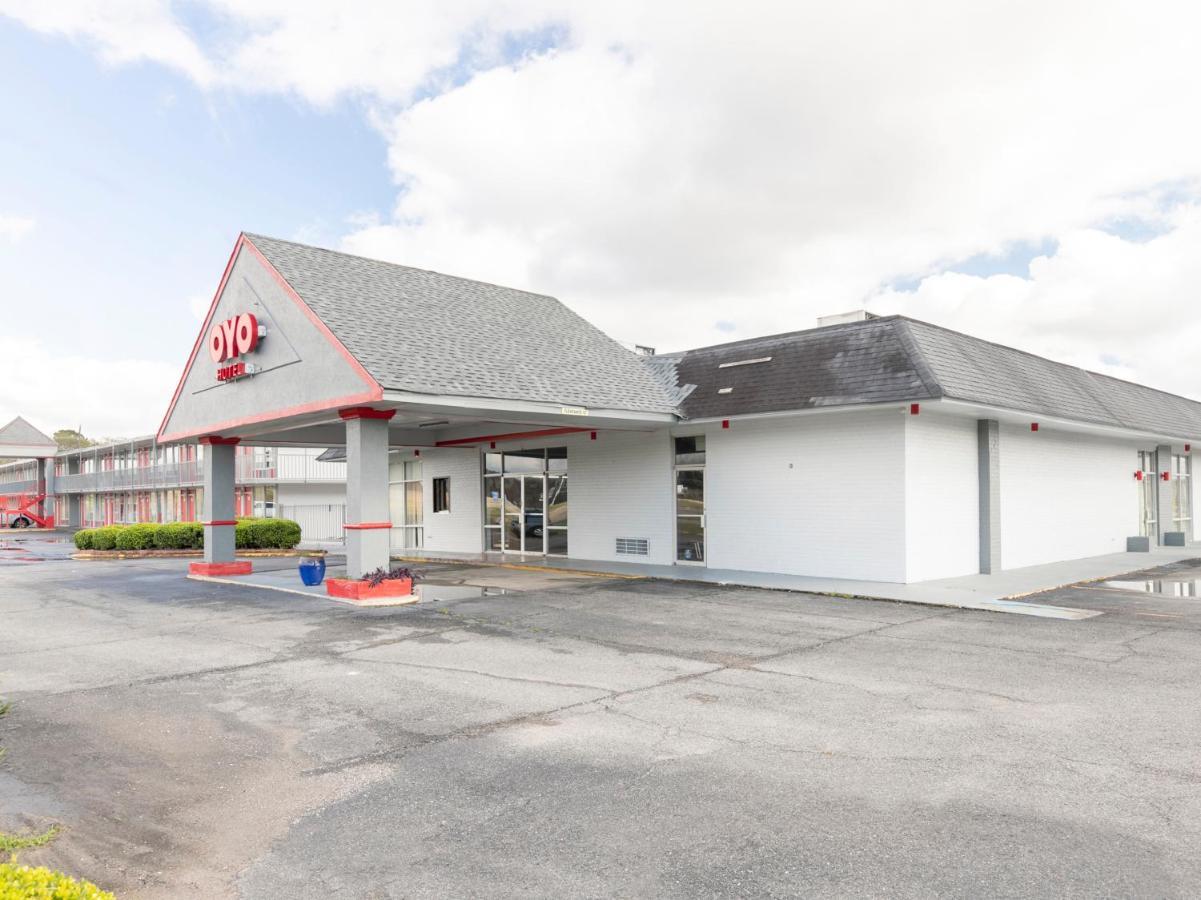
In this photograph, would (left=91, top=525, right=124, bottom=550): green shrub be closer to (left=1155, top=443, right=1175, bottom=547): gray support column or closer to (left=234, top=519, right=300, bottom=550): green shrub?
(left=234, top=519, right=300, bottom=550): green shrub

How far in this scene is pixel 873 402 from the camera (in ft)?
51.1

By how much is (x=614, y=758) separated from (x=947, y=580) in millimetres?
12262

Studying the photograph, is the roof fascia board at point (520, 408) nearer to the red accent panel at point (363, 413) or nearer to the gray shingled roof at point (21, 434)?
the red accent panel at point (363, 413)

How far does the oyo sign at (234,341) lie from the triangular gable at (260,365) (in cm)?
2

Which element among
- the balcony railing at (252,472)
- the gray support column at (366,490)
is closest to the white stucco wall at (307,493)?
the balcony railing at (252,472)

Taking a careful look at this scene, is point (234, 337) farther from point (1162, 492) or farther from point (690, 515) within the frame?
point (1162, 492)

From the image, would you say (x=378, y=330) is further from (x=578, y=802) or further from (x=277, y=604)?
(x=578, y=802)

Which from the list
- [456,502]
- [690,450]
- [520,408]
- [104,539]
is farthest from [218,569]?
[690,450]

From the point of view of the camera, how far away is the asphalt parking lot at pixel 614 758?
4508 millimetres

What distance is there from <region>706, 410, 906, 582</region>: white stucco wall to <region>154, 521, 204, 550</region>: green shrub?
743 inches

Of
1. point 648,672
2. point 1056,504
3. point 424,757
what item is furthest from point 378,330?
point 1056,504

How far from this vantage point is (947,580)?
1652cm

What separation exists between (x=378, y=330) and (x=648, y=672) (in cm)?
923

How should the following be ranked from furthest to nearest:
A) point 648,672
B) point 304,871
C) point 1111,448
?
point 1111,448
point 648,672
point 304,871
